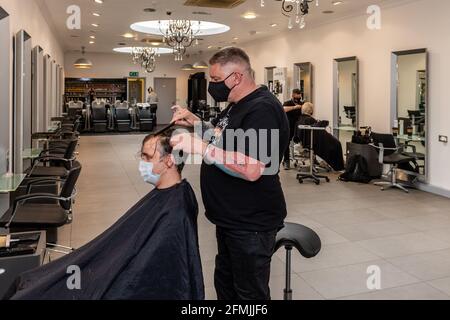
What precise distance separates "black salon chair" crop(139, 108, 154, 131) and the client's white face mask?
1407 cm

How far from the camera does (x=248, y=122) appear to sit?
1.67m

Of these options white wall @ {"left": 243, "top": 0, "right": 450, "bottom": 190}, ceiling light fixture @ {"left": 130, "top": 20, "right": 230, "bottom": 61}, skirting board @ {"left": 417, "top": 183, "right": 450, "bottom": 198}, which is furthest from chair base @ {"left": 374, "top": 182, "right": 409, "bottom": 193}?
ceiling light fixture @ {"left": 130, "top": 20, "right": 230, "bottom": 61}

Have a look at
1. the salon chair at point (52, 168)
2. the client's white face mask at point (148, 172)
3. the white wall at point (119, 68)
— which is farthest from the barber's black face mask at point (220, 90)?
the white wall at point (119, 68)

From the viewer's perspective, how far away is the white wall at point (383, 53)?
19.2 ft

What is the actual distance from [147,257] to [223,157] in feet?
1.59

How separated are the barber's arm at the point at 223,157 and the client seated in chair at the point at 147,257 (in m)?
0.19

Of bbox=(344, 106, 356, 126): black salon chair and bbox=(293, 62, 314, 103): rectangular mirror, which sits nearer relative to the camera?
bbox=(344, 106, 356, 126): black salon chair

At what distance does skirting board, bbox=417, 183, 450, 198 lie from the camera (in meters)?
5.86

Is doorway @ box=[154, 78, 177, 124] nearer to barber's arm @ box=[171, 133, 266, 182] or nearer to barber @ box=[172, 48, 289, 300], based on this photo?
barber @ box=[172, 48, 289, 300]

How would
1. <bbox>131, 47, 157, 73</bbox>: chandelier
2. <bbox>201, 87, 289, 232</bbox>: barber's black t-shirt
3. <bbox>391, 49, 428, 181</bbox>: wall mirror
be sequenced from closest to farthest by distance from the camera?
<bbox>201, 87, 289, 232</bbox>: barber's black t-shirt → <bbox>391, 49, 428, 181</bbox>: wall mirror → <bbox>131, 47, 157, 73</bbox>: chandelier

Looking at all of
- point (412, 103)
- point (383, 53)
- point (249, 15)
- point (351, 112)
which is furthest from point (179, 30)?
point (412, 103)

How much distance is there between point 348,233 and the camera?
4.24 m

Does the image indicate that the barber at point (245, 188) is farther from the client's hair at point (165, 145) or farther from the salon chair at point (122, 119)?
the salon chair at point (122, 119)
